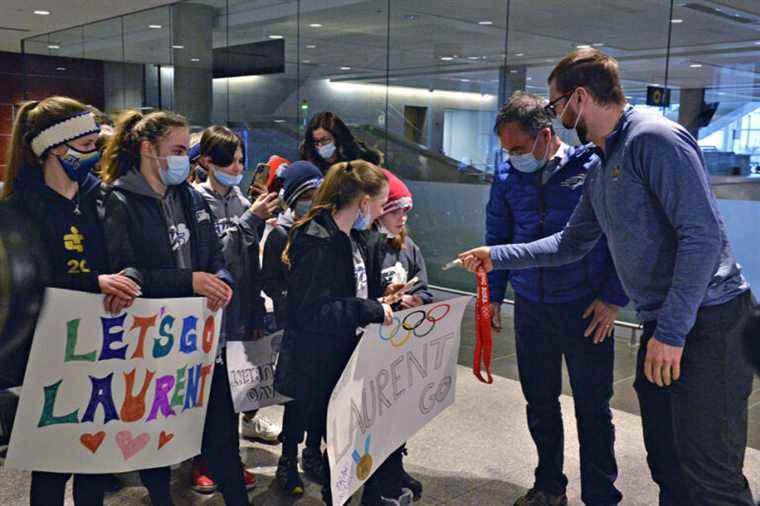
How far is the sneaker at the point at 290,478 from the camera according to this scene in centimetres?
292

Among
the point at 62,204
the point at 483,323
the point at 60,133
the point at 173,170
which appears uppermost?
the point at 60,133

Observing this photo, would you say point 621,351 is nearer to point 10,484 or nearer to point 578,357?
point 578,357

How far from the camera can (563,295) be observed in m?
2.66

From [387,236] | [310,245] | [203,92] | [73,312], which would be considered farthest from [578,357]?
[203,92]

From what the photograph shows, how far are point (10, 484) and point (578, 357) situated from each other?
2.34 m

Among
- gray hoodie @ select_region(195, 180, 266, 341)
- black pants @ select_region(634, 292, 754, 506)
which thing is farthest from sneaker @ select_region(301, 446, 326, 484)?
black pants @ select_region(634, 292, 754, 506)

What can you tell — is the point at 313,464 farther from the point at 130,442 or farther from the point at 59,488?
the point at 59,488

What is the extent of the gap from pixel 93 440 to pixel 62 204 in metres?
0.73

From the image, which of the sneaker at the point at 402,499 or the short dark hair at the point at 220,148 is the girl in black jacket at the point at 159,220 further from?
the sneaker at the point at 402,499

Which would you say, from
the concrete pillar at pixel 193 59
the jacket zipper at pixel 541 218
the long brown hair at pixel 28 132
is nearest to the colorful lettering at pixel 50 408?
the long brown hair at pixel 28 132

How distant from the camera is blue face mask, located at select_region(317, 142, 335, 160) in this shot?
11.8 feet

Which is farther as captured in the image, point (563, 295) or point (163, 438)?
point (563, 295)

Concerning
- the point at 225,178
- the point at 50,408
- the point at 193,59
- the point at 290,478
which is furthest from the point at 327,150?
the point at 193,59

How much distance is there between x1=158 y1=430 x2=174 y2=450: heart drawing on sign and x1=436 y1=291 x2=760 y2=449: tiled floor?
268 centimetres
